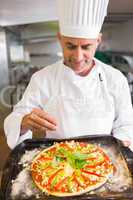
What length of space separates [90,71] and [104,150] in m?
0.29

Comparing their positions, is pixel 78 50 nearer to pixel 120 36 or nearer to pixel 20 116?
pixel 20 116

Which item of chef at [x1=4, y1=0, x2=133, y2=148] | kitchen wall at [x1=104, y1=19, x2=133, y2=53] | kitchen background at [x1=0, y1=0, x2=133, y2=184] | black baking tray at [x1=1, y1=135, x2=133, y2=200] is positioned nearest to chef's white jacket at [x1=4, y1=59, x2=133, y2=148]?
chef at [x1=4, y1=0, x2=133, y2=148]

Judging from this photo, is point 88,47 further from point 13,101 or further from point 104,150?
point 13,101

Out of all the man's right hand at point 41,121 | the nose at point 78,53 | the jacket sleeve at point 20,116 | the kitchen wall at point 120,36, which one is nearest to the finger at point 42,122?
the man's right hand at point 41,121

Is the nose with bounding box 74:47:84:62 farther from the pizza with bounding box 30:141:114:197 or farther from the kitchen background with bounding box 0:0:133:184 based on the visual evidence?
the kitchen background with bounding box 0:0:133:184

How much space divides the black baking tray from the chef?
0.23 feet

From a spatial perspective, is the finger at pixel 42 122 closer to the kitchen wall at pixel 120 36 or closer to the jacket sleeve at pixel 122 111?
the jacket sleeve at pixel 122 111

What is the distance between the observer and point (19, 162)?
0.72 m

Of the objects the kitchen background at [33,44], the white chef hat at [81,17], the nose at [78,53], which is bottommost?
the kitchen background at [33,44]

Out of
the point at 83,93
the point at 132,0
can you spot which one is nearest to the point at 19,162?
the point at 83,93

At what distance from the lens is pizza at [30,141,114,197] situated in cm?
63

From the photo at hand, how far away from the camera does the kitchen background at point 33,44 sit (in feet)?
5.45

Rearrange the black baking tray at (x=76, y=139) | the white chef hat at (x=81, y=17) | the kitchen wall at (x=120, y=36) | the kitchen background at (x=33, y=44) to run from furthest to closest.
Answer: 1. the kitchen wall at (x=120, y=36)
2. the kitchen background at (x=33, y=44)
3. the white chef hat at (x=81, y=17)
4. the black baking tray at (x=76, y=139)

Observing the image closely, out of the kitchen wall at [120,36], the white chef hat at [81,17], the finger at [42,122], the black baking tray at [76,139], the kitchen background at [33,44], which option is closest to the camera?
the black baking tray at [76,139]
